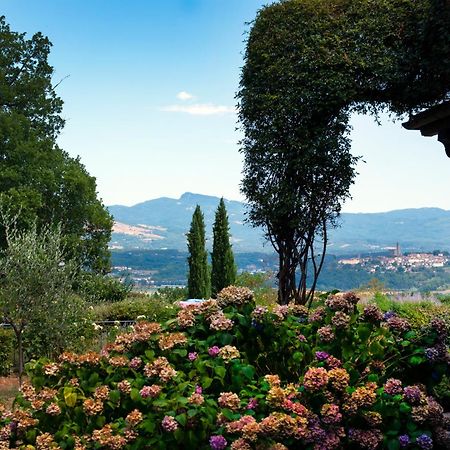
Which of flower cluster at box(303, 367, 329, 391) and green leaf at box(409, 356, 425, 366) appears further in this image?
green leaf at box(409, 356, 425, 366)

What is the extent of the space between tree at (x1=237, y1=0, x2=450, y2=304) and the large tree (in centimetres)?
1081

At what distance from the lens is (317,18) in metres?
12.5

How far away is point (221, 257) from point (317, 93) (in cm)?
862

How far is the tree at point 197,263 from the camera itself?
19.7 m

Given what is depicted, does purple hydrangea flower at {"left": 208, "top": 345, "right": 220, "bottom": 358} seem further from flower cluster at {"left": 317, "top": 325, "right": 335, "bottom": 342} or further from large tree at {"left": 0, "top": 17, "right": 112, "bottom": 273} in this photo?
large tree at {"left": 0, "top": 17, "right": 112, "bottom": 273}

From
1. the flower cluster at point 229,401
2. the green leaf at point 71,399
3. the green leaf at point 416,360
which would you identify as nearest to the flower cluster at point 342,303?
the green leaf at point 416,360

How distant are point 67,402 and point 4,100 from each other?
21135mm

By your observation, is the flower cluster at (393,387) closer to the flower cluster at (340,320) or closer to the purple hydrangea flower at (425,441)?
the purple hydrangea flower at (425,441)

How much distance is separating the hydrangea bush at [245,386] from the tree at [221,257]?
1570cm

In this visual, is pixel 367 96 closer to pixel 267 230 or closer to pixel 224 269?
pixel 267 230

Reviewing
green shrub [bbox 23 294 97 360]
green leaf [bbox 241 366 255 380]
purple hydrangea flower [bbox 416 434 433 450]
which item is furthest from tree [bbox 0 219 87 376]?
purple hydrangea flower [bbox 416 434 433 450]

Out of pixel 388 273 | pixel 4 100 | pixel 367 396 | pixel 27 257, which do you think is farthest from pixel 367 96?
pixel 388 273

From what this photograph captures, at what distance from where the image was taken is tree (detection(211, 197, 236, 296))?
19.7 m

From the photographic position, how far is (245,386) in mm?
3475
